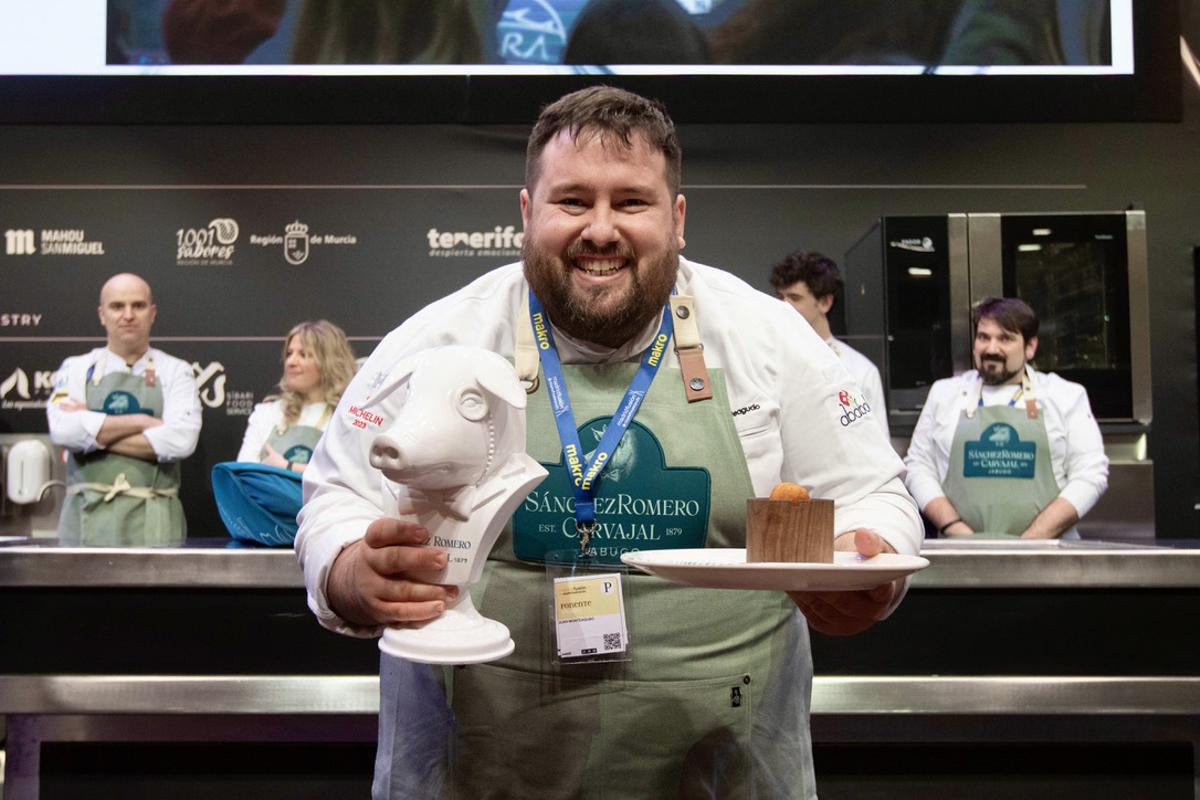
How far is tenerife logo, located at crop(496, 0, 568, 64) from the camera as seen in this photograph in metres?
4.59

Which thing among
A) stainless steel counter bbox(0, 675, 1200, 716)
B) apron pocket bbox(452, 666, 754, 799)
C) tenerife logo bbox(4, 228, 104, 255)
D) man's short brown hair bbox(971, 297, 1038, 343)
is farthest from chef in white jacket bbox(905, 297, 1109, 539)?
tenerife logo bbox(4, 228, 104, 255)

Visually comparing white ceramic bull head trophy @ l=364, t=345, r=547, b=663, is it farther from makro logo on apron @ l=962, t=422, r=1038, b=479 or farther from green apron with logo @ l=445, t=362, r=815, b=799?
makro logo on apron @ l=962, t=422, r=1038, b=479

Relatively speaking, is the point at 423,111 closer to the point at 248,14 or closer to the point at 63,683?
the point at 248,14

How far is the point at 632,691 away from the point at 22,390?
15.6 feet

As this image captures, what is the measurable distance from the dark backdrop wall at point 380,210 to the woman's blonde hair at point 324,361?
792mm

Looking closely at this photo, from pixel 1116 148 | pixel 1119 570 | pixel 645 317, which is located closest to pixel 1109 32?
pixel 1116 148

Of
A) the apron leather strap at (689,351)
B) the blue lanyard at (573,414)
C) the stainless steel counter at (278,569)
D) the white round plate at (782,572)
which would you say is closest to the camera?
the white round plate at (782,572)

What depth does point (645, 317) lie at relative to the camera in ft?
4.60

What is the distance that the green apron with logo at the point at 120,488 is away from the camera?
438cm

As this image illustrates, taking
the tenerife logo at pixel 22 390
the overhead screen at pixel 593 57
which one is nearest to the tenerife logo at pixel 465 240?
the overhead screen at pixel 593 57

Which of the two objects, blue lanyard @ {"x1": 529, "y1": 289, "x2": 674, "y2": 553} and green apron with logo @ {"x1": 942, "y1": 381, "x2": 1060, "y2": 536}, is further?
green apron with logo @ {"x1": 942, "y1": 381, "x2": 1060, "y2": 536}

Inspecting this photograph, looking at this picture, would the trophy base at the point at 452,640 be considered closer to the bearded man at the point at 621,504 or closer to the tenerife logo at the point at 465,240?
the bearded man at the point at 621,504

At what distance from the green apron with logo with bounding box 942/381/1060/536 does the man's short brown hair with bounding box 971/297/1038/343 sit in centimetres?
26

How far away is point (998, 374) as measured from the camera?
162 inches
